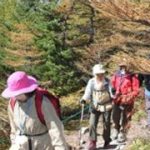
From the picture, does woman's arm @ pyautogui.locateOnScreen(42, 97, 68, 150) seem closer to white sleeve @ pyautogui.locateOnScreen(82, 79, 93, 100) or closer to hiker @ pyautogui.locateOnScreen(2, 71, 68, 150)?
hiker @ pyautogui.locateOnScreen(2, 71, 68, 150)

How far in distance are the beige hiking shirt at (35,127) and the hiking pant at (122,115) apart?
563 cm

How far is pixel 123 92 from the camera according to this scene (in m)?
9.97

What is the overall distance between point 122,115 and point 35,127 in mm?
6005

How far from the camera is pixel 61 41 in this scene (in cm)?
2514

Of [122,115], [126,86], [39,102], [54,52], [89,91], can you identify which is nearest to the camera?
[39,102]

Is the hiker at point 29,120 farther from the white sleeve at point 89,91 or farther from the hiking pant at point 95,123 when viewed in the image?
the hiking pant at point 95,123

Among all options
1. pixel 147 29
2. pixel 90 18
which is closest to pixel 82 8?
pixel 90 18

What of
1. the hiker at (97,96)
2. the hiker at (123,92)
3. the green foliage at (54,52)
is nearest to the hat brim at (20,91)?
the hiker at (97,96)

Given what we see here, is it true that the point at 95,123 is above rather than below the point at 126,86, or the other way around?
below

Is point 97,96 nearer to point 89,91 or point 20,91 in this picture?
point 89,91

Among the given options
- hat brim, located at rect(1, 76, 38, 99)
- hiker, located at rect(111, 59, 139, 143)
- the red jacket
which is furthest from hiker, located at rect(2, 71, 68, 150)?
the red jacket

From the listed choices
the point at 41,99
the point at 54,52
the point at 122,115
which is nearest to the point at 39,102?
the point at 41,99

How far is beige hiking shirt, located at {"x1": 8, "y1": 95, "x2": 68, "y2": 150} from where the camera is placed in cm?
443

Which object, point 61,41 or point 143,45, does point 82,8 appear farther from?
point 143,45
